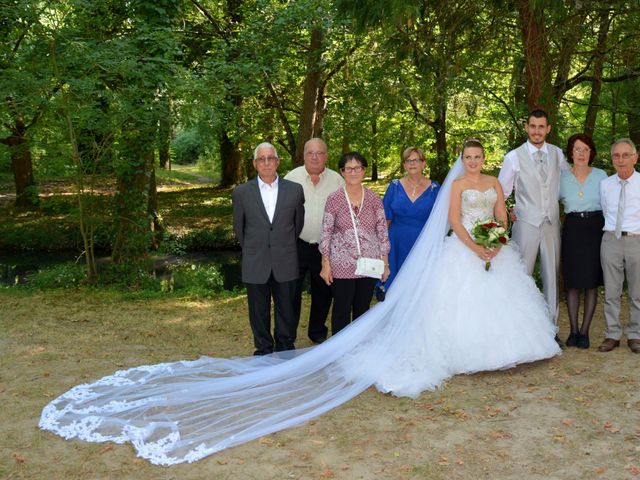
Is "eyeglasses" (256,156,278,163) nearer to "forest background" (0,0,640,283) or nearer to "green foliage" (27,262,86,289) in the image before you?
"forest background" (0,0,640,283)

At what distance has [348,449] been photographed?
13.4 feet

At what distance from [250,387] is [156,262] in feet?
37.4

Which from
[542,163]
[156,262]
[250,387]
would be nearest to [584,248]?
[542,163]

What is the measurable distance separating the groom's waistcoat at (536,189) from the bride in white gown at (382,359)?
0.31 m

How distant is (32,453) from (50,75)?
636cm

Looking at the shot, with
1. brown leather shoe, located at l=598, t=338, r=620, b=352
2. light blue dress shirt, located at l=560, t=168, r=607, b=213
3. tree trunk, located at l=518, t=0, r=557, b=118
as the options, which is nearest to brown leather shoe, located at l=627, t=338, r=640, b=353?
brown leather shoe, located at l=598, t=338, r=620, b=352

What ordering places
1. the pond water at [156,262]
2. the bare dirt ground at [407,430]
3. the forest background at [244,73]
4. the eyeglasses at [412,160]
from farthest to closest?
the pond water at [156,262], the forest background at [244,73], the eyeglasses at [412,160], the bare dirt ground at [407,430]

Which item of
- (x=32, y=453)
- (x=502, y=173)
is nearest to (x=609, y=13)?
(x=502, y=173)

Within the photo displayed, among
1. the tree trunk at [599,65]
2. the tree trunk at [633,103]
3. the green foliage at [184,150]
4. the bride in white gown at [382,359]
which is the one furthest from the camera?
the green foliage at [184,150]

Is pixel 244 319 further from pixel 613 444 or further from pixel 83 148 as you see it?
pixel 613 444

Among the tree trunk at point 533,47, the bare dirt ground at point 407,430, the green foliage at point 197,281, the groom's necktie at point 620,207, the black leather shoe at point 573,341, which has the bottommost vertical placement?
the green foliage at point 197,281

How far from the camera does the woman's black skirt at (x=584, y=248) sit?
19.2 ft

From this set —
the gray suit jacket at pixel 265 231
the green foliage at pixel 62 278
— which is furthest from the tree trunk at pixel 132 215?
the gray suit jacket at pixel 265 231

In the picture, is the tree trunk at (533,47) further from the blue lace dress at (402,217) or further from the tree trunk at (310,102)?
the tree trunk at (310,102)
